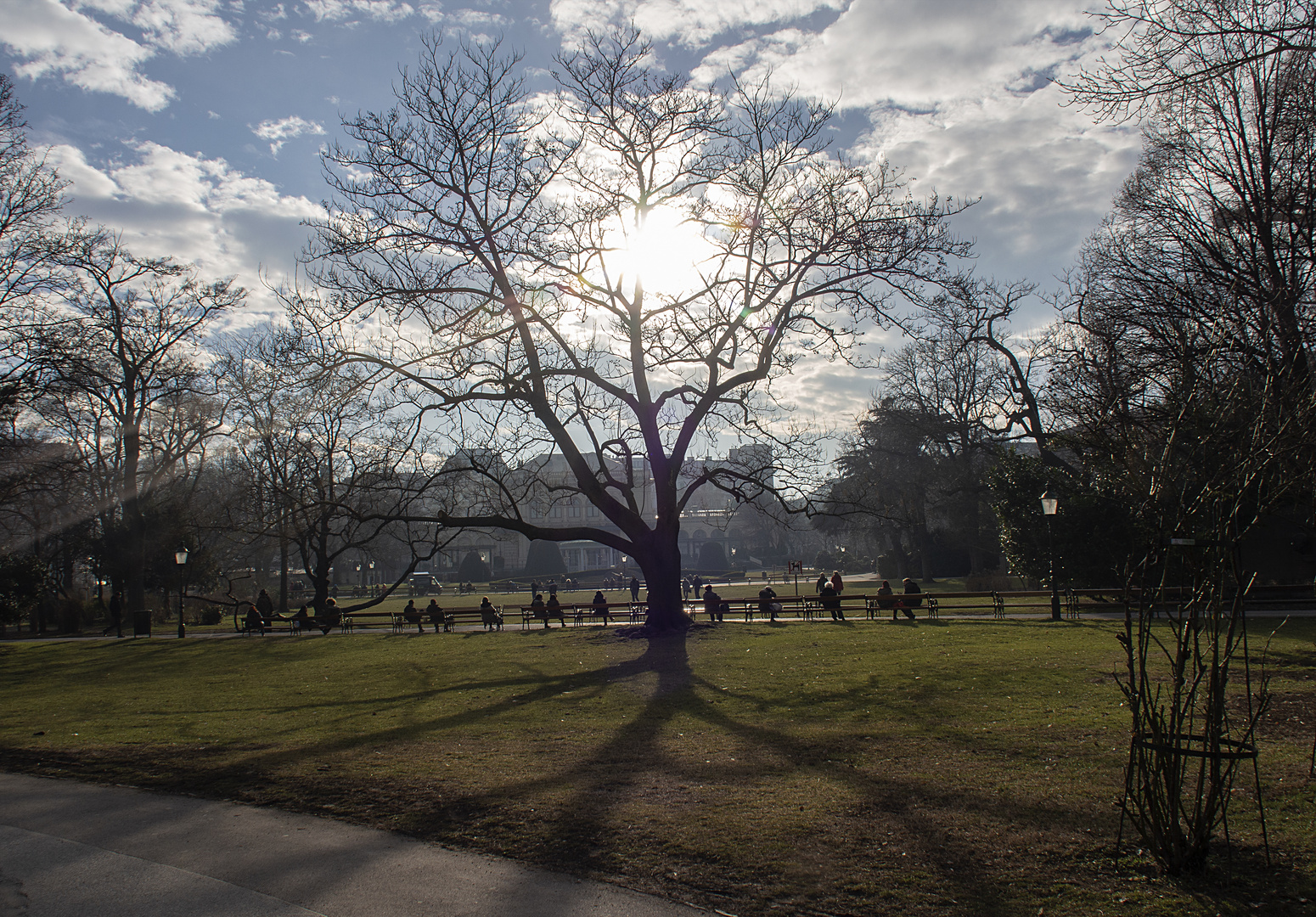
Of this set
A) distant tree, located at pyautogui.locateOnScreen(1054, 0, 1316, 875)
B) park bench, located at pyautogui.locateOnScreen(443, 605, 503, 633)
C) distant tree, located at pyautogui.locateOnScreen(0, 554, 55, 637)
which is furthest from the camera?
distant tree, located at pyautogui.locateOnScreen(0, 554, 55, 637)

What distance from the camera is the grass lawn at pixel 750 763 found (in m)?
4.42

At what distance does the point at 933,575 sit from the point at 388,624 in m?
32.3

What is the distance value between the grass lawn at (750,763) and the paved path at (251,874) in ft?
0.95

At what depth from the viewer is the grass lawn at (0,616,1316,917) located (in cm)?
442

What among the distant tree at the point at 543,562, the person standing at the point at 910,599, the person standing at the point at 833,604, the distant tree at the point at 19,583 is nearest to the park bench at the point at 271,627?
the distant tree at the point at 19,583

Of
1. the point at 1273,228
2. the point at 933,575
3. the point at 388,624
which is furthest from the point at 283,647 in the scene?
the point at 933,575

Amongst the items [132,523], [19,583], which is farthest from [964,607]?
[19,583]

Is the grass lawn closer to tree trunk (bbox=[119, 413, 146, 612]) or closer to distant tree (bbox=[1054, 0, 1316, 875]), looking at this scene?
distant tree (bbox=[1054, 0, 1316, 875])

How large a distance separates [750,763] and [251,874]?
4008 millimetres

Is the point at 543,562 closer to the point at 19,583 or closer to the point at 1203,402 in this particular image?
the point at 19,583

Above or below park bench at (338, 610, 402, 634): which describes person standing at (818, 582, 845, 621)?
above

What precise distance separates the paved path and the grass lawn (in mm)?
289

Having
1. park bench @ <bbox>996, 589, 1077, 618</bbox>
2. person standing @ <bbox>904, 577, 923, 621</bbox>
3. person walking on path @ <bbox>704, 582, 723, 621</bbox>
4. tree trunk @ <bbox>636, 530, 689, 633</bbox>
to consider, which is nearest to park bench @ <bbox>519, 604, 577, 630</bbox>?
person walking on path @ <bbox>704, 582, 723, 621</bbox>

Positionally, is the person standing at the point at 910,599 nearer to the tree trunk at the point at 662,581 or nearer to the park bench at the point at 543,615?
the tree trunk at the point at 662,581
